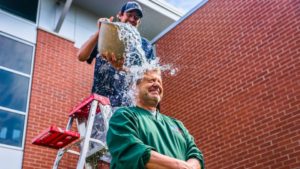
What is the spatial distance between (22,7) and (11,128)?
3011mm

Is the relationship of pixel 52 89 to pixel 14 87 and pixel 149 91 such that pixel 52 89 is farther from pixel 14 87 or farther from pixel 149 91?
pixel 149 91

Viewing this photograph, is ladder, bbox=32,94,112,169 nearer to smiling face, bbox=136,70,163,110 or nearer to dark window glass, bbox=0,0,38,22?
smiling face, bbox=136,70,163,110

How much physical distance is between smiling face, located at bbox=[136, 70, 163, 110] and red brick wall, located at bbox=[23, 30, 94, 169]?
557 cm

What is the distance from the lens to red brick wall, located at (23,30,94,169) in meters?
7.55

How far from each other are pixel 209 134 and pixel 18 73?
165 inches

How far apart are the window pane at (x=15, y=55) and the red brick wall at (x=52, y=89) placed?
0.63 feet

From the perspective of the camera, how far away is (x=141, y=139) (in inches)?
81.3

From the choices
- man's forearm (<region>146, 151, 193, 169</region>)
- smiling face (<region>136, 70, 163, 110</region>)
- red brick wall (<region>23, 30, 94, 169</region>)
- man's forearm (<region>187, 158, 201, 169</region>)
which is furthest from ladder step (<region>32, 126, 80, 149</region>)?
red brick wall (<region>23, 30, 94, 169</region>)

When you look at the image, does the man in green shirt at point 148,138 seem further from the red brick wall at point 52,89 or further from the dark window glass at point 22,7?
the dark window glass at point 22,7

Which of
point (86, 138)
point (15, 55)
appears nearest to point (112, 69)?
point (86, 138)

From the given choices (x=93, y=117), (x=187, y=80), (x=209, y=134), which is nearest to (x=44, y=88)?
(x=187, y=80)

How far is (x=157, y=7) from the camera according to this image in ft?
33.1

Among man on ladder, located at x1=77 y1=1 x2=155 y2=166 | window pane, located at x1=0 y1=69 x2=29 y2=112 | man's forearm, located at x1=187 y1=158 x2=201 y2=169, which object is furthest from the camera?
window pane, located at x1=0 y1=69 x2=29 y2=112

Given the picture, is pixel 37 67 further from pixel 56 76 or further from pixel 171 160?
pixel 171 160
